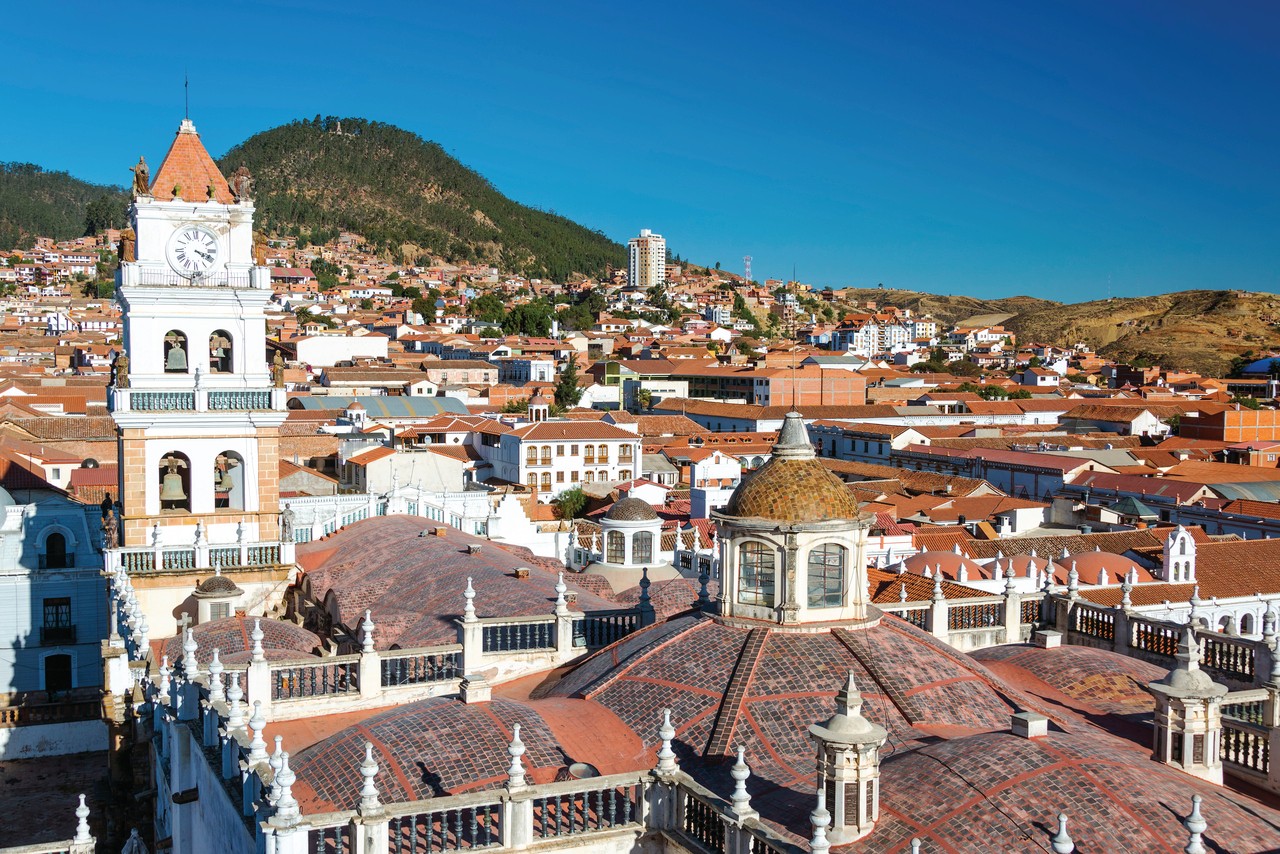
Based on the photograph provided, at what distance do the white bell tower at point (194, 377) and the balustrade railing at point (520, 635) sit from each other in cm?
1077

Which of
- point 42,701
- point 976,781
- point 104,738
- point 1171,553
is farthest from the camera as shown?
point 1171,553

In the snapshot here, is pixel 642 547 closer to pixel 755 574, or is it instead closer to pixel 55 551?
pixel 55 551

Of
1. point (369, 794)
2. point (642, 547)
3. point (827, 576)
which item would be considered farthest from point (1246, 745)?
point (642, 547)

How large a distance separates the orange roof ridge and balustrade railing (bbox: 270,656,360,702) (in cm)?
1476

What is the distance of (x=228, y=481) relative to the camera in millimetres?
27688

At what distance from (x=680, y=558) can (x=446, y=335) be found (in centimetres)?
11731

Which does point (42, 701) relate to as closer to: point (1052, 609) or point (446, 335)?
point (1052, 609)

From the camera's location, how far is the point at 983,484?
200 feet

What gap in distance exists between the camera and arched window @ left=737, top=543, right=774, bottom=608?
46.8ft

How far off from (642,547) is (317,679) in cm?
1718

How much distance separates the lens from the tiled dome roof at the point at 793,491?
14125 millimetres

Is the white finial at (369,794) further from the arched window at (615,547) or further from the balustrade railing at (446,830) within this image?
the arched window at (615,547)

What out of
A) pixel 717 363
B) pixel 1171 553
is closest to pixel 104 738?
pixel 1171 553

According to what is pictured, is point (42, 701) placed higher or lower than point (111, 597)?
lower
